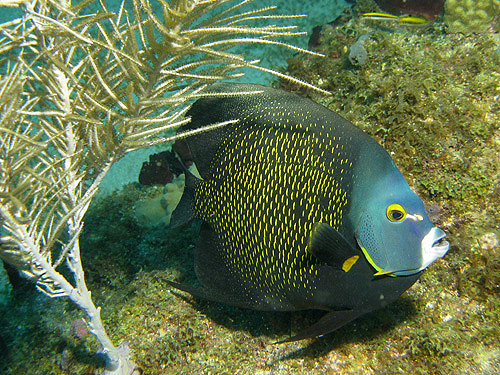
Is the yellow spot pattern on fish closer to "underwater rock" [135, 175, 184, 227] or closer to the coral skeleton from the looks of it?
the coral skeleton

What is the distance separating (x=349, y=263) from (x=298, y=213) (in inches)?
13.7

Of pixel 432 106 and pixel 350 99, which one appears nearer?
pixel 432 106

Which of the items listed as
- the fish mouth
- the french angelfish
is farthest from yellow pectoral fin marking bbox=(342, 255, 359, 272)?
the fish mouth

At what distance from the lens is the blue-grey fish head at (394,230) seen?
1329 millimetres

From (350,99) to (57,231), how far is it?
95.0 inches

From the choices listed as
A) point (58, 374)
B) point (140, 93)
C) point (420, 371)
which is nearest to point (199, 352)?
point (58, 374)

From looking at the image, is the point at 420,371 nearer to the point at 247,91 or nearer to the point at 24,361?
→ the point at 247,91

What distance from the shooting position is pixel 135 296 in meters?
2.59

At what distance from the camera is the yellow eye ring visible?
4.43ft

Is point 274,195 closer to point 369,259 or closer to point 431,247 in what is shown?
point 369,259

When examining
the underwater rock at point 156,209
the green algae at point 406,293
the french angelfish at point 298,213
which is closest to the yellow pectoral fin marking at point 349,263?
the french angelfish at point 298,213

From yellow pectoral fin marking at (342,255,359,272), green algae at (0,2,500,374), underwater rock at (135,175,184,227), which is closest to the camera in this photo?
yellow pectoral fin marking at (342,255,359,272)

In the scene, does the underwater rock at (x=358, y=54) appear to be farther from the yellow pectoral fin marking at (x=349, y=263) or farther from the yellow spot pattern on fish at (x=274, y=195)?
the yellow pectoral fin marking at (x=349, y=263)

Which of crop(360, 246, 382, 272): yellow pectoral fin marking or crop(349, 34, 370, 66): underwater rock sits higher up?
crop(349, 34, 370, 66): underwater rock
